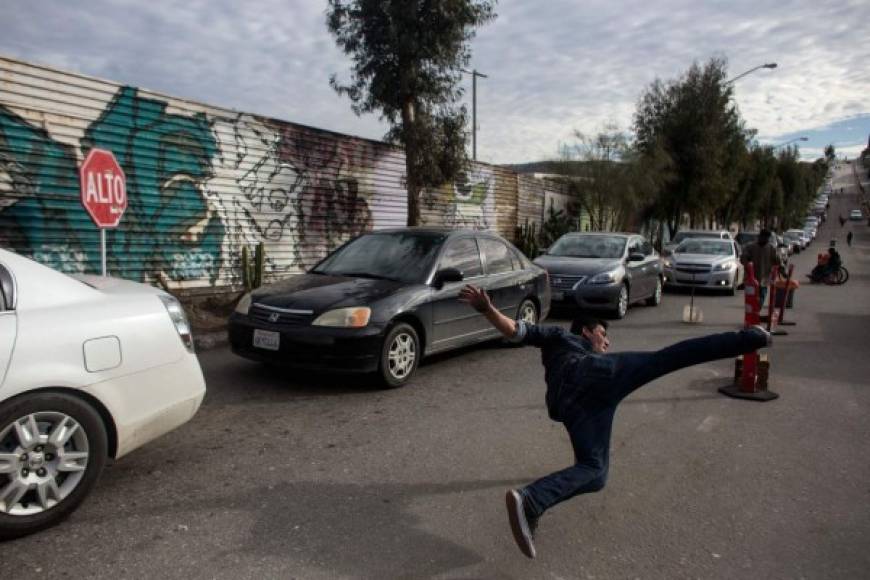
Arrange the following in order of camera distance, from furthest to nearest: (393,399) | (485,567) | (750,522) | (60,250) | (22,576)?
(60,250)
(393,399)
(750,522)
(485,567)
(22,576)

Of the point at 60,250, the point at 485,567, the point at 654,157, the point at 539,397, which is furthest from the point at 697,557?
the point at 654,157

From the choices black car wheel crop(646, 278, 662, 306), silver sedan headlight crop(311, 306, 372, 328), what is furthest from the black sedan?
black car wheel crop(646, 278, 662, 306)

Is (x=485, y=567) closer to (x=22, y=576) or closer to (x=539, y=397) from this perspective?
(x=22, y=576)

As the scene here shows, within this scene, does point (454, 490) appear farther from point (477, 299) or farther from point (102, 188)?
point (102, 188)

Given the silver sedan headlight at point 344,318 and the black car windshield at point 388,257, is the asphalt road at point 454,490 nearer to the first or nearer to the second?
the silver sedan headlight at point 344,318

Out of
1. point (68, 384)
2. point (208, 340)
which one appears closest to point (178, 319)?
point (68, 384)

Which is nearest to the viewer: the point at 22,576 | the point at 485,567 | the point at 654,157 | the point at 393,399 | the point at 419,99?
the point at 22,576

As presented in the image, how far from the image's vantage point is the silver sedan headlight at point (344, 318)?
17.6ft

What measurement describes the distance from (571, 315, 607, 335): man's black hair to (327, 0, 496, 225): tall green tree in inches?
362

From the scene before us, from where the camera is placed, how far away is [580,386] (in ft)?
9.89

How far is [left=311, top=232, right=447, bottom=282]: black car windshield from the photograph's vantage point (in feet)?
20.7

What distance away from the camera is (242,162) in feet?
36.0

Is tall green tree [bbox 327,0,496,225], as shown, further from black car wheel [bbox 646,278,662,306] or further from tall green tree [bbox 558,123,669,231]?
tall green tree [bbox 558,123,669,231]

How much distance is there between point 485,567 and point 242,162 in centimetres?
961
